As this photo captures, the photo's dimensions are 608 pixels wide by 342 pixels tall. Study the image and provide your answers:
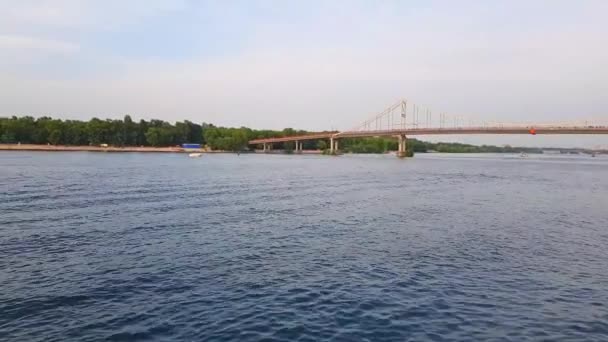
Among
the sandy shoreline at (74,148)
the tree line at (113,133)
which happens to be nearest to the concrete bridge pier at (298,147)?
the tree line at (113,133)

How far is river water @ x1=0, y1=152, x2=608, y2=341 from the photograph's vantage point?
10.6 metres

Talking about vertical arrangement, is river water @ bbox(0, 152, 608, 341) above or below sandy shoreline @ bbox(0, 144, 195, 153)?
below

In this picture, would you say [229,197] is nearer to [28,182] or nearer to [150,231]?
[150,231]

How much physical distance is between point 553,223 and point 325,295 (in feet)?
60.8

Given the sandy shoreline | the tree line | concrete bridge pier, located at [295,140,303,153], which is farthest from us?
concrete bridge pier, located at [295,140,303,153]

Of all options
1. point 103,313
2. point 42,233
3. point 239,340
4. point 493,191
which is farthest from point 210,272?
point 493,191

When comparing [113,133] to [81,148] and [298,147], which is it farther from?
[298,147]

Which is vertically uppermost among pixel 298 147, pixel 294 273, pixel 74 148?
pixel 298 147

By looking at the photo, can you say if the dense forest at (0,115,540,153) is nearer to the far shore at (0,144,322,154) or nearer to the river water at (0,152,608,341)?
the far shore at (0,144,322,154)

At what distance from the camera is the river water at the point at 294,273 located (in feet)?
34.8

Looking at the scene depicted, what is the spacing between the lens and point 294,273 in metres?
14.6

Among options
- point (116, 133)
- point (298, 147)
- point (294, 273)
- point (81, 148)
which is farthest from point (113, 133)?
point (294, 273)

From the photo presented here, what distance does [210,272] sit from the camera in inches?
574

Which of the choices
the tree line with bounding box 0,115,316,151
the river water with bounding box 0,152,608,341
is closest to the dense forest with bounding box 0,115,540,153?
the tree line with bounding box 0,115,316,151
